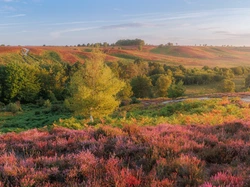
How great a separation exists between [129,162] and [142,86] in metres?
64.1

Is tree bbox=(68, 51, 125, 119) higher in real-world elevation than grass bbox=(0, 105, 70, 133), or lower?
higher

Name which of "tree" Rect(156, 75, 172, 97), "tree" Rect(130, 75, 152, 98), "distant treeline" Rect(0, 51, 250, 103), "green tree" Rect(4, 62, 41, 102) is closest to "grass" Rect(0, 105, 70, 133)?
"green tree" Rect(4, 62, 41, 102)

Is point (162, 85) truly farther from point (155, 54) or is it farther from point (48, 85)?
point (155, 54)

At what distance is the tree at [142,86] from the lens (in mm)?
67812

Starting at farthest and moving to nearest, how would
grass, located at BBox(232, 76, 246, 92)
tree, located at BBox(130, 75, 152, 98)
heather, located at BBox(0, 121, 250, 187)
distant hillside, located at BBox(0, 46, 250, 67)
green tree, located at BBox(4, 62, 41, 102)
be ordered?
distant hillside, located at BBox(0, 46, 250, 67), grass, located at BBox(232, 76, 246, 92), tree, located at BBox(130, 75, 152, 98), green tree, located at BBox(4, 62, 41, 102), heather, located at BBox(0, 121, 250, 187)

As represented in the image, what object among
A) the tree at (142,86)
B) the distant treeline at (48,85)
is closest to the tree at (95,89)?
the distant treeline at (48,85)

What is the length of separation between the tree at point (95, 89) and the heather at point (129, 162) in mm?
17298

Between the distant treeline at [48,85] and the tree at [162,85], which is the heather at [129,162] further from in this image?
the tree at [162,85]

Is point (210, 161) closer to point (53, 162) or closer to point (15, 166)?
point (53, 162)

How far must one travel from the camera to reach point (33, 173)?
3.85 metres

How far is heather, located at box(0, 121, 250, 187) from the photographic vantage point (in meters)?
3.64

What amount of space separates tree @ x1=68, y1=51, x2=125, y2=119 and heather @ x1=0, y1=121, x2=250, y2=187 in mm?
17298

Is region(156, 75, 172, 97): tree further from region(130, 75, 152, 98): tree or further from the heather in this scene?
the heather

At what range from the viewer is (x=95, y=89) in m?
25.2
